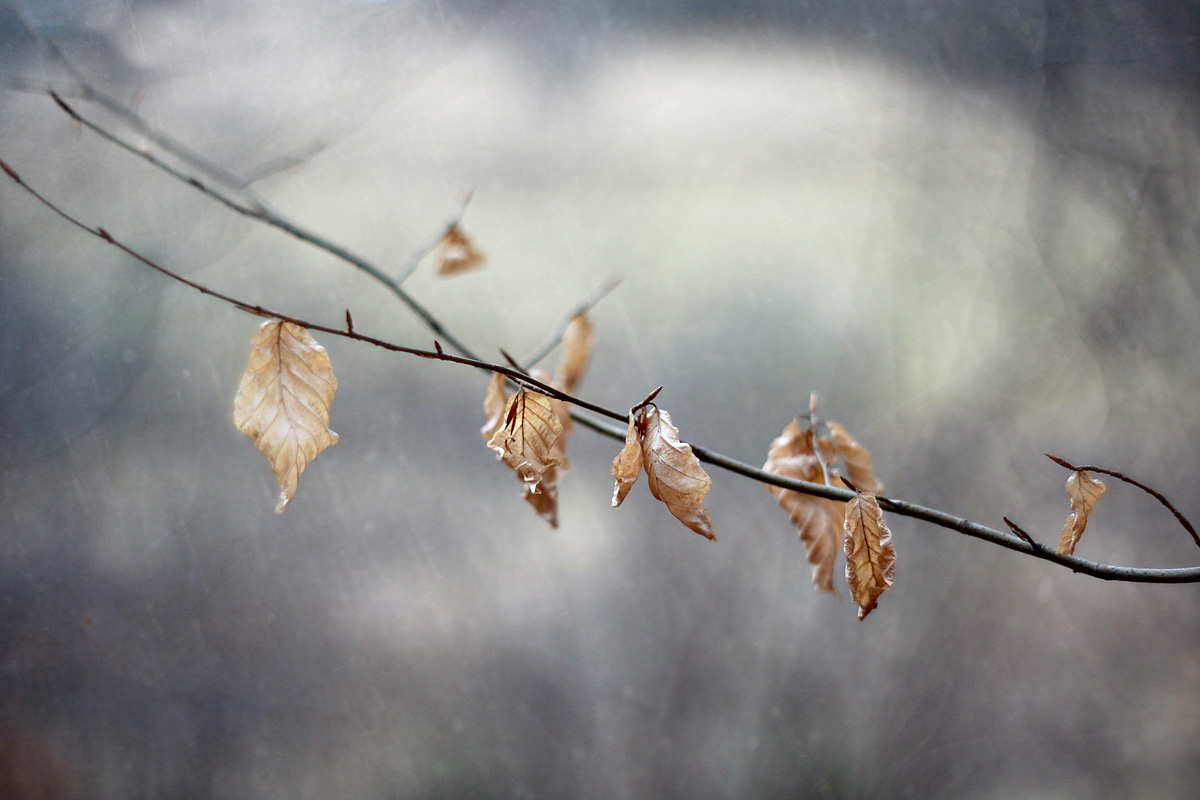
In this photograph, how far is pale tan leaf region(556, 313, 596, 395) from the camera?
53 centimetres

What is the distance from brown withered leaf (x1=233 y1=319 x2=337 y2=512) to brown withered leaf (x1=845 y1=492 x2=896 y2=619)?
0.24m

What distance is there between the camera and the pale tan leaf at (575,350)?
534 mm

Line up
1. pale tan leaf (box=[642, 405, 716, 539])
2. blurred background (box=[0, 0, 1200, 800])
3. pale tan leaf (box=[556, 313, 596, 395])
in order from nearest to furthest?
pale tan leaf (box=[642, 405, 716, 539]) → pale tan leaf (box=[556, 313, 596, 395]) → blurred background (box=[0, 0, 1200, 800])

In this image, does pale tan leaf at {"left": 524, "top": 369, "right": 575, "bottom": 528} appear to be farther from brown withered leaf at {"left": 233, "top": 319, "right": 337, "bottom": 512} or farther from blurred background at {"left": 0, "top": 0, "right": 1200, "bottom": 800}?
blurred background at {"left": 0, "top": 0, "right": 1200, "bottom": 800}

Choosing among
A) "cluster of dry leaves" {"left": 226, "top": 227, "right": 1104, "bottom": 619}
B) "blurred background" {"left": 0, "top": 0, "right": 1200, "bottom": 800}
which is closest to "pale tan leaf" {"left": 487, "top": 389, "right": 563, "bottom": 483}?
"cluster of dry leaves" {"left": 226, "top": 227, "right": 1104, "bottom": 619}

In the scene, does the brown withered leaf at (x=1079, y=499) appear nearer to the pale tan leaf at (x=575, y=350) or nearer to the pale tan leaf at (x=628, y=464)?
the pale tan leaf at (x=628, y=464)

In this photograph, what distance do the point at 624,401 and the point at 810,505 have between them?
416 mm

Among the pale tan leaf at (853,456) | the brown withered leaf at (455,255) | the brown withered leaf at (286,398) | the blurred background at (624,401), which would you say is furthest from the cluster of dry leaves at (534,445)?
the blurred background at (624,401)

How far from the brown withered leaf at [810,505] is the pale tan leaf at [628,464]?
0.15m

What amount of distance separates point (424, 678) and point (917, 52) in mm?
962

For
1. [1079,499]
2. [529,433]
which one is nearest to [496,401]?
[529,433]

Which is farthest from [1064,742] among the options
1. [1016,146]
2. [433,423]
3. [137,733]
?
[137,733]

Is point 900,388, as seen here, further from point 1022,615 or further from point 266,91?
point 266,91

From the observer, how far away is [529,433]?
0.32m
